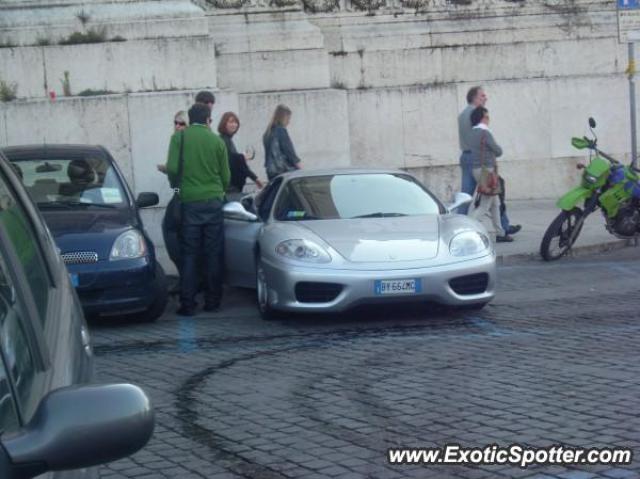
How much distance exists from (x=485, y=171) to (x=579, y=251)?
1.48m

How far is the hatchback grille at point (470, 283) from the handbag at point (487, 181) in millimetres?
4619

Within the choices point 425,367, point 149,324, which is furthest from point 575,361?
point 149,324

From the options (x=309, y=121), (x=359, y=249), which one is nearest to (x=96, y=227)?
(x=359, y=249)

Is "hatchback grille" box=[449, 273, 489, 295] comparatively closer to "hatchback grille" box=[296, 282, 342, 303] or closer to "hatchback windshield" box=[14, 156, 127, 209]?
"hatchback grille" box=[296, 282, 342, 303]

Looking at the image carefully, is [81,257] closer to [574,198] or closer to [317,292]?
[317,292]

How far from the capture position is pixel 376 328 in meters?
9.63

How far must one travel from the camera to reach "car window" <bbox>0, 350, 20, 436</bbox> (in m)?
2.28

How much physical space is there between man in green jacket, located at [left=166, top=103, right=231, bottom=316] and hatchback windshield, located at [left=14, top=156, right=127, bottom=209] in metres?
0.59

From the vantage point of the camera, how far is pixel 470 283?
9.77 metres

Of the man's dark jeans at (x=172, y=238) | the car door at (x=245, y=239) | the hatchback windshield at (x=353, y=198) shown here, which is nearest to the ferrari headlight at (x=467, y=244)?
the hatchback windshield at (x=353, y=198)

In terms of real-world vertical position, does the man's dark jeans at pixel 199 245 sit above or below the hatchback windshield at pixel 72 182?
below

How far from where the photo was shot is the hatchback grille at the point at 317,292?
376 inches

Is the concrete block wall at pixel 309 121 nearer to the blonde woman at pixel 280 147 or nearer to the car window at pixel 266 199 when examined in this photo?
the blonde woman at pixel 280 147

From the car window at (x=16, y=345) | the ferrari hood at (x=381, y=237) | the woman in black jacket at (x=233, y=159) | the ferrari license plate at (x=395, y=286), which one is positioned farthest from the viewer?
the woman in black jacket at (x=233, y=159)
